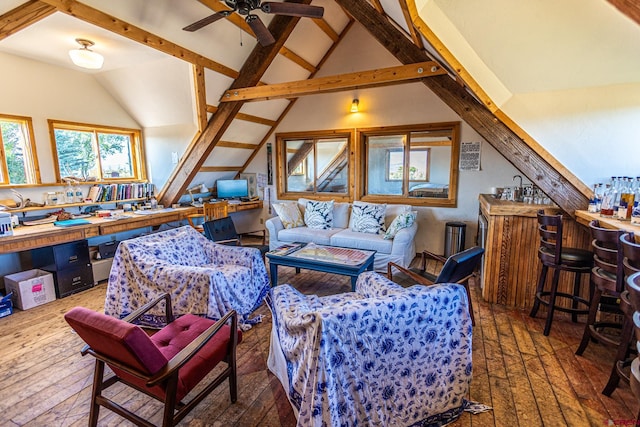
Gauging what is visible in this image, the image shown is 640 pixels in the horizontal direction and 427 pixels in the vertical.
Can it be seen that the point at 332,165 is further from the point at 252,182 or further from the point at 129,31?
the point at 129,31

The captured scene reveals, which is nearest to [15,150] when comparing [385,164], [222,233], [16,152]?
[16,152]

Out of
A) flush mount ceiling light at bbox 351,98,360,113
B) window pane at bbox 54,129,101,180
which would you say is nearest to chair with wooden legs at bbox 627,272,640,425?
flush mount ceiling light at bbox 351,98,360,113

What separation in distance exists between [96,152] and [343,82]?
3.52 meters

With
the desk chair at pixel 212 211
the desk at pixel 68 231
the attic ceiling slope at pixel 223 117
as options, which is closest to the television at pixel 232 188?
the attic ceiling slope at pixel 223 117

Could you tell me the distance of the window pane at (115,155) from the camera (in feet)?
14.3

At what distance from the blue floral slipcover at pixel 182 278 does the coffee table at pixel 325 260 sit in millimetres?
301

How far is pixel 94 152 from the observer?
4227mm

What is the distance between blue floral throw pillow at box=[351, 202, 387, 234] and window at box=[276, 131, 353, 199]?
78 cm

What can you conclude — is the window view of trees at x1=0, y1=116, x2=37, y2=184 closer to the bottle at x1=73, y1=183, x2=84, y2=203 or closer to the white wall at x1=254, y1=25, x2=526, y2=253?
the bottle at x1=73, y1=183, x2=84, y2=203

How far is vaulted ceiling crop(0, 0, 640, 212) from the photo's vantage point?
2547 mm

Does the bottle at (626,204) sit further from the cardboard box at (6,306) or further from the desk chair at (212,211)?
the cardboard box at (6,306)

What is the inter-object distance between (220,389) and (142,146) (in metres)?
4.17

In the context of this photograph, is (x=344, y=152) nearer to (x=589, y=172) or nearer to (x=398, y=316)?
(x=589, y=172)

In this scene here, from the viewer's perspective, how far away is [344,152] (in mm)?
5234
